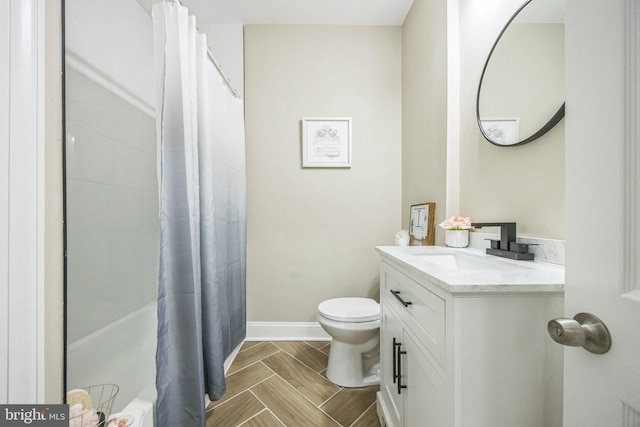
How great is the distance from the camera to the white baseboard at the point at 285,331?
207cm

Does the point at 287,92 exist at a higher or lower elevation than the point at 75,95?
higher

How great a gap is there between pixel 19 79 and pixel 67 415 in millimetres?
801

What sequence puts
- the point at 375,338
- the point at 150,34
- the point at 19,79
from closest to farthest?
the point at 19,79 < the point at 375,338 < the point at 150,34

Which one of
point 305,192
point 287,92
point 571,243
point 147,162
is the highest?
point 287,92

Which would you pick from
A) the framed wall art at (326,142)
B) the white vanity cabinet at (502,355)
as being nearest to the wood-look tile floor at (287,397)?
the white vanity cabinet at (502,355)

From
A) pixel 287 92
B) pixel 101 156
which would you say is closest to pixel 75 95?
pixel 101 156

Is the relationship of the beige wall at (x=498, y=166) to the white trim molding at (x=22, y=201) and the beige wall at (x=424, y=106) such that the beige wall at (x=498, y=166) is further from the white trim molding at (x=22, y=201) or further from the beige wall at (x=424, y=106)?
the white trim molding at (x=22, y=201)

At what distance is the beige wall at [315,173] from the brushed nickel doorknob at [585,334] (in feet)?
5.72

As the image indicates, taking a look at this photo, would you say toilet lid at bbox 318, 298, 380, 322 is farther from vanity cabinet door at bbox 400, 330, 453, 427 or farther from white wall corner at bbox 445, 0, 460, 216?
white wall corner at bbox 445, 0, 460, 216

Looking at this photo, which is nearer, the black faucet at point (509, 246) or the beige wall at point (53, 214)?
the beige wall at point (53, 214)

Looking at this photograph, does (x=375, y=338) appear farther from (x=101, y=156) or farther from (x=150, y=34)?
(x=150, y=34)

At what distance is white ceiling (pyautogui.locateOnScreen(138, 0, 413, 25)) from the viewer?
6.10 feet

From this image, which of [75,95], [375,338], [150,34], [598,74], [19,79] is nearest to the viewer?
[598,74]

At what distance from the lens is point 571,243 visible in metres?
0.41
